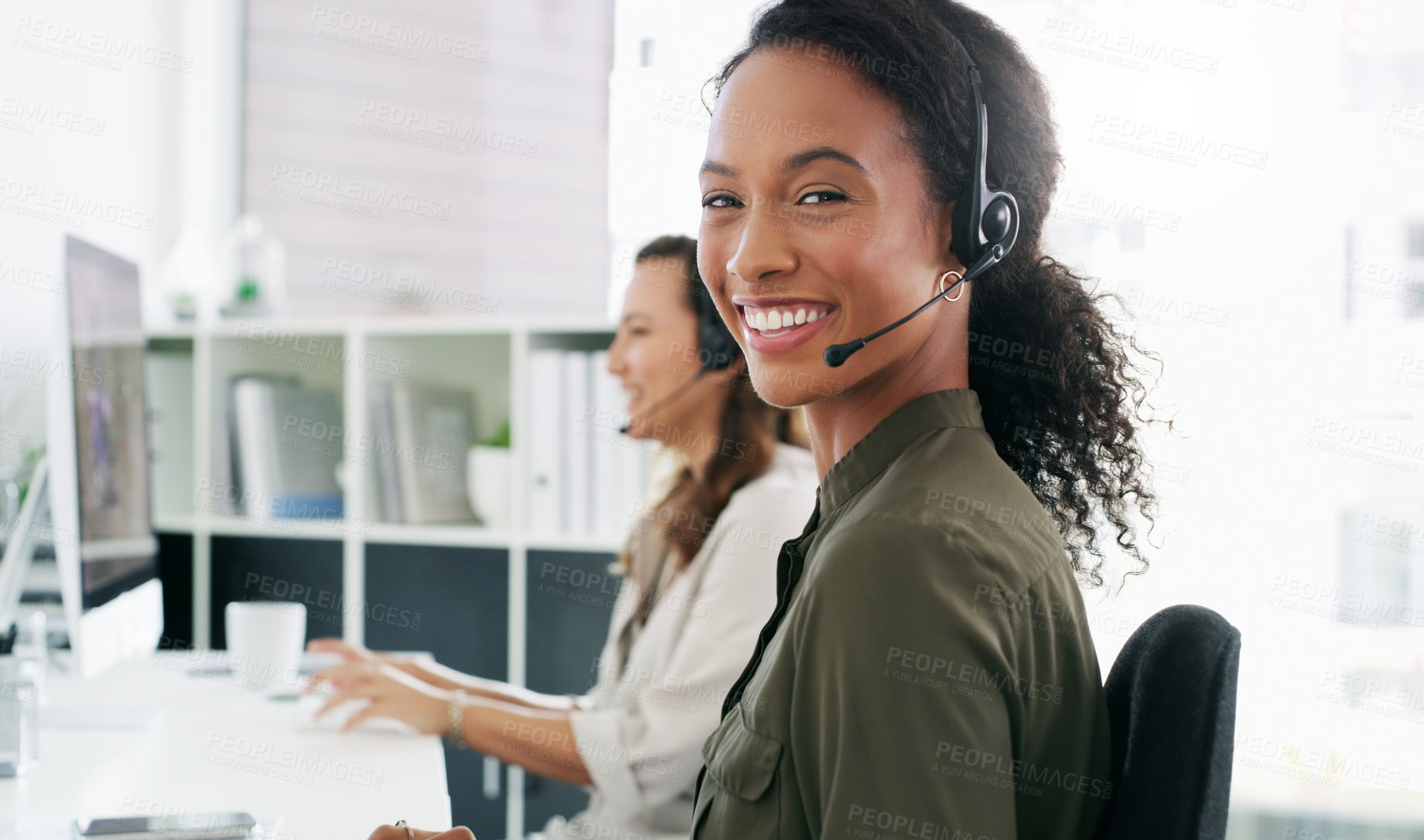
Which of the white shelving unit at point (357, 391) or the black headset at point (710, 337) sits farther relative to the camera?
the white shelving unit at point (357, 391)

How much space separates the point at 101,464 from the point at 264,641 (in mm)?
327

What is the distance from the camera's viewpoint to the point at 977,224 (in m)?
0.73

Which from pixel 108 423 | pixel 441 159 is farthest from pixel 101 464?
pixel 441 159

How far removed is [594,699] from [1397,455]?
143 centimetres

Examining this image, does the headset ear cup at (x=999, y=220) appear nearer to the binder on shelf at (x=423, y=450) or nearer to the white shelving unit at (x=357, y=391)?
the white shelving unit at (x=357, y=391)

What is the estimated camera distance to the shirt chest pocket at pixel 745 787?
0.62m

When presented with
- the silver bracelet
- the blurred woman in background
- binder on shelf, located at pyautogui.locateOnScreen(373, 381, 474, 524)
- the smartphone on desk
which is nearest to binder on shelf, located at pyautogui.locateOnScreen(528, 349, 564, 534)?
binder on shelf, located at pyautogui.locateOnScreen(373, 381, 474, 524)

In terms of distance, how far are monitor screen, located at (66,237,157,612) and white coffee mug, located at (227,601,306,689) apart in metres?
0.16

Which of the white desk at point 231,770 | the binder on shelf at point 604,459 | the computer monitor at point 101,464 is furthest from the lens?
the binder on shelf at point 604,459

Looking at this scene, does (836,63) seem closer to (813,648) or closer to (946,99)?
(946,99)

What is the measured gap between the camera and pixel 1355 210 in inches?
69.7

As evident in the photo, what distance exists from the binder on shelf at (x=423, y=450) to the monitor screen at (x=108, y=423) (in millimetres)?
619

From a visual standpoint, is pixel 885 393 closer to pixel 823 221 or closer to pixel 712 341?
pixel 823 221

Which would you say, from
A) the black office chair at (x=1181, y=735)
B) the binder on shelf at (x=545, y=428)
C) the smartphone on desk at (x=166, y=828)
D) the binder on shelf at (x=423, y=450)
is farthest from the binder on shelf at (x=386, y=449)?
the black office chair at (x=1181, y=735)
